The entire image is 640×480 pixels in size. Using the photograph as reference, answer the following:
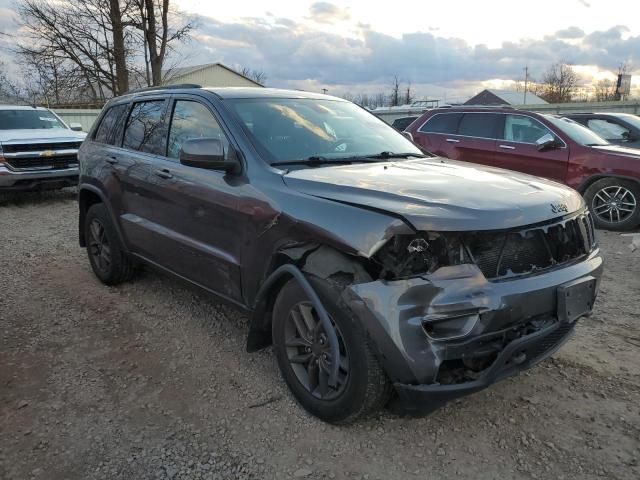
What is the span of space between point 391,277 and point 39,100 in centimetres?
3133

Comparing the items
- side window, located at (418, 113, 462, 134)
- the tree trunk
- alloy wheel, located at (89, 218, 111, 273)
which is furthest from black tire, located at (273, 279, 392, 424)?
the tree trunk

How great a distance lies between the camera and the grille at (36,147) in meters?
9.13

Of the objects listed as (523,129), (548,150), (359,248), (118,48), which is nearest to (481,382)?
(359,248)

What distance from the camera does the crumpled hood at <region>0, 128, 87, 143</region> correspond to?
30.5 ft

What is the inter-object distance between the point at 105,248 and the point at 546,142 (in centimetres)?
636

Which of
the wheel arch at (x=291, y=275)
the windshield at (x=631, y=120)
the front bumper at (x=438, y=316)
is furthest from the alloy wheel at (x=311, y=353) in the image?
the windshield at (x=631, y=120)

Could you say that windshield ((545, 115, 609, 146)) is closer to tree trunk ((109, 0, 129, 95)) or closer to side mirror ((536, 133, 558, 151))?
side mirror ((536, 133, 558, 151))

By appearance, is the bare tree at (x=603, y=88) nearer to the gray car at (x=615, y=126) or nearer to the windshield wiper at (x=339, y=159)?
the gray car at (x=615, y=126)

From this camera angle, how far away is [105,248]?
4.99 m

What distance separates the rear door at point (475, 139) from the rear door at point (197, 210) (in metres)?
5.96

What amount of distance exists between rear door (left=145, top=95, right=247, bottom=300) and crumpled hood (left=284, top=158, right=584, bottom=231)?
0.53 m

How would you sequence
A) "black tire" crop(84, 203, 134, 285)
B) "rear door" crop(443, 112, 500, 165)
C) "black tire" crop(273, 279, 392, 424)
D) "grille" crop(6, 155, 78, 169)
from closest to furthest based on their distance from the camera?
"black tire" crop(273, 279, 392, 424) < "black tire" crop(84, 203, 134, 285) < "rear door" crop(443, 112, 500, 165) < "grille" crop(6, 155, 78, 169)

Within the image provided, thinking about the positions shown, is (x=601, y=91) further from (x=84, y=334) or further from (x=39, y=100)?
(x=84, y=334)

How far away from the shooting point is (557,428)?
2.76 meters
